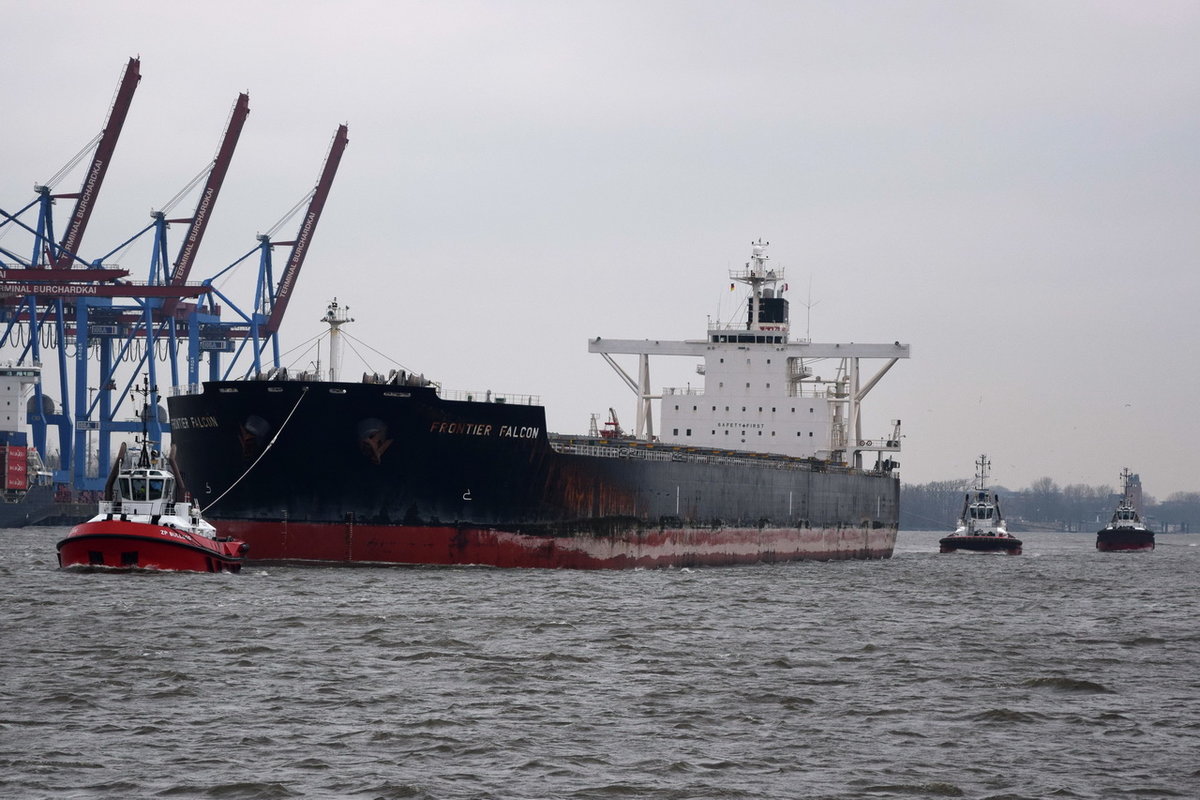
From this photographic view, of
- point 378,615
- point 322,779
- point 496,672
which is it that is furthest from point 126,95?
point 322,779

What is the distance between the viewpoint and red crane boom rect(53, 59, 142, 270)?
81.6 metres

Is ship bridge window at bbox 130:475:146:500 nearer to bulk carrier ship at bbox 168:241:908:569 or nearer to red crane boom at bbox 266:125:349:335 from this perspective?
bulk carrier ship at bbox 168:241:908:569

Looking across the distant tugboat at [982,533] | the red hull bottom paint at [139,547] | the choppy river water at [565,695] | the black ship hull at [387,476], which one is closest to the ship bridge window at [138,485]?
the red hull bottom paint at [139,547]

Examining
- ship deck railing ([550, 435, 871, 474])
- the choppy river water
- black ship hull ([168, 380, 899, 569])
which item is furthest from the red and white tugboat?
ship deck railing ([550, 435, 871, 474])

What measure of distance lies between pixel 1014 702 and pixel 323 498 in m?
20.2

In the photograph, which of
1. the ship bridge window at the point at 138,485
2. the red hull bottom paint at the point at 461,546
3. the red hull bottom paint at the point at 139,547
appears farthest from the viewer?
the red hull bottom paint at the point at 461,546

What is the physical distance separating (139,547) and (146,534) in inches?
15.6

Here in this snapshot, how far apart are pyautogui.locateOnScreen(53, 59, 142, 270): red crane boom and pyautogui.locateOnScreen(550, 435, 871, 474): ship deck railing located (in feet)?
145

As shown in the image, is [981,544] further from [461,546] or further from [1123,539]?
[461,546]

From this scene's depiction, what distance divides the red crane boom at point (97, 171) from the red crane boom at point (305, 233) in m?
11.2

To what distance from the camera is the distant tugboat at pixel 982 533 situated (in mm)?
69000

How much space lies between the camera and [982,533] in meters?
71.2

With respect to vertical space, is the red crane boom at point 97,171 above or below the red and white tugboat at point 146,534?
above

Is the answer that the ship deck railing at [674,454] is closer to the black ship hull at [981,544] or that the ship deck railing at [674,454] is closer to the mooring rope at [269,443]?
the mooring rope at [269,443]
